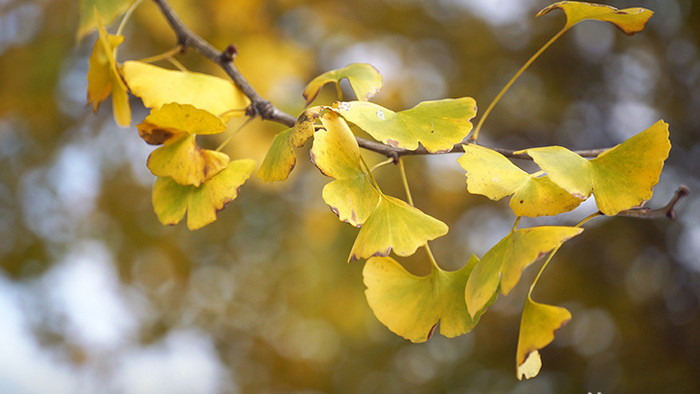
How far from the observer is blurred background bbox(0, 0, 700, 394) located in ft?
5.32

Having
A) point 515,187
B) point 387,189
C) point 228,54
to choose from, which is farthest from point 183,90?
point 387,189

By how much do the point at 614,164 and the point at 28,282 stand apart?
237 centimetres

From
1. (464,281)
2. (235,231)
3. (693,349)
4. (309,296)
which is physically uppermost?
(464,281)

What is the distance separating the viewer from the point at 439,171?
1820mm

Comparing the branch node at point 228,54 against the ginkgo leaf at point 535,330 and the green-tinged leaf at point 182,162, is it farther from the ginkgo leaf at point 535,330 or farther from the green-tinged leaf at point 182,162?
the ginkgo leaf at point 535,330

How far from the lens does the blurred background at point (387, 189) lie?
162cm

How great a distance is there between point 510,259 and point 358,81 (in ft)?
0.61

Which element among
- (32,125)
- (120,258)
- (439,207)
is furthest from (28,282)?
(439,207)

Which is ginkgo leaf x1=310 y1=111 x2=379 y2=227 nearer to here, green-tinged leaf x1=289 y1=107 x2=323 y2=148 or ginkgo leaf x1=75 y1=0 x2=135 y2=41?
green-tinged leaf x1=289 y1=107 x2=323 y2=148

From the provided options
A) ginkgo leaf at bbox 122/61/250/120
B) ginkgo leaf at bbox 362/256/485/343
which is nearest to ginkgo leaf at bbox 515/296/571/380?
ginkgo leaf at bbox 362/256/485/343

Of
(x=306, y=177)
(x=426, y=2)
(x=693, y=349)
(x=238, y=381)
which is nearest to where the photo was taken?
(x=693, y=349)

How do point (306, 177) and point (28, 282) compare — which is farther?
point (28, 282)

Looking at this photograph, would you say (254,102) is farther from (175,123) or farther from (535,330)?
(535,330)

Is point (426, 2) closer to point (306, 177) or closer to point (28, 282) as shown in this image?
point (306, 177)
